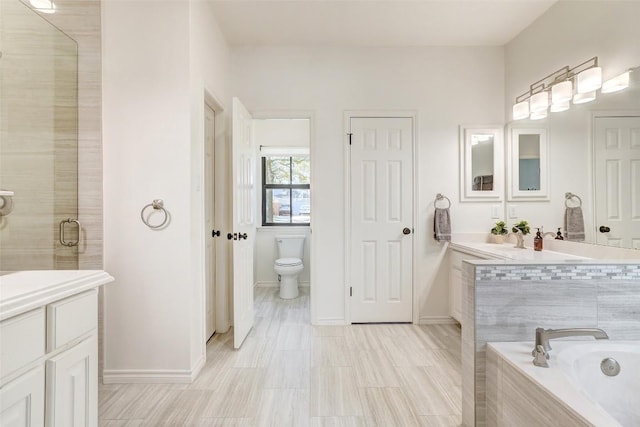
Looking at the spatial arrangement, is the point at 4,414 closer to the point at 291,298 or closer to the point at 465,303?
the point at 465,303

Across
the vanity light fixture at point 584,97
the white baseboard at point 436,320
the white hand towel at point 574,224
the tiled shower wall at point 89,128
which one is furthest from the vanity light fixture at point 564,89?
the tiled shower wall at point 89,128

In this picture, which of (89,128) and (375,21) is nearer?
(89,128)

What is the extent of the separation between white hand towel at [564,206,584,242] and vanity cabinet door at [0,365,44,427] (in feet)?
10.0

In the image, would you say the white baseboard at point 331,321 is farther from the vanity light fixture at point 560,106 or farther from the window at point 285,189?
the vanity light fixture at point 560,106

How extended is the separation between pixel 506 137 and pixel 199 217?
2965 mm

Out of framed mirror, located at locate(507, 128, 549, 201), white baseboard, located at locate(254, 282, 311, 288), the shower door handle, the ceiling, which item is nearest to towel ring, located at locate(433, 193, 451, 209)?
framed mirror, located at locate(507, 128, 549, 201)

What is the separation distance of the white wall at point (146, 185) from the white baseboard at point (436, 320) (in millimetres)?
2153

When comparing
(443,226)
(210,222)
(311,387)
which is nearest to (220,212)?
(210,222)

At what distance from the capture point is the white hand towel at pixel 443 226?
3.07m

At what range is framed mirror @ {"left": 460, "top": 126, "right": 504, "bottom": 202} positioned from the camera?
317cm

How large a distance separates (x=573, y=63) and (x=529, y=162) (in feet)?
2.68

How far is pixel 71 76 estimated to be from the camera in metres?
2.05

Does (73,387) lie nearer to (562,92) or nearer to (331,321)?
(331,321)

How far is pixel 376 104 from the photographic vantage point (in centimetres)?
316
